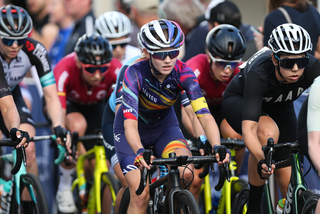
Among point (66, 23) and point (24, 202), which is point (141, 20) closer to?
point (66, 23)

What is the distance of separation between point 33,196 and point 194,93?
211 centimetres

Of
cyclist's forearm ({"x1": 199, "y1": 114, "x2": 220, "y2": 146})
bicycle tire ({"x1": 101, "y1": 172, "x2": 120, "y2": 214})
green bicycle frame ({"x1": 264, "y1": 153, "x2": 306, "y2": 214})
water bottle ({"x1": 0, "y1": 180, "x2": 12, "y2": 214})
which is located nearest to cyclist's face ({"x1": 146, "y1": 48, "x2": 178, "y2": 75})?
cyclist's forearm ({"x1": 199, "y1": 114, "x2": 220, "y2": 146})

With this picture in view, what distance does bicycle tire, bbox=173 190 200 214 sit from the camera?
4.01 meters

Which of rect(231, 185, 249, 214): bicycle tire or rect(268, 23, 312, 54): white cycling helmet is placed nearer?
rect(268, 23, 312, 54): white cycling helmet

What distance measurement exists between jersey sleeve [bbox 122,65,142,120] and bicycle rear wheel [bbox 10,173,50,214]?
151 cm

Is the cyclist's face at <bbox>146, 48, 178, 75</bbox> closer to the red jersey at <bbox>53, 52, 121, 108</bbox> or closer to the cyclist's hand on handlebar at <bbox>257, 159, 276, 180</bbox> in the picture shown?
the cyclist's hand on handlebar at <bbox>257, 159, 276, 180</bbox>

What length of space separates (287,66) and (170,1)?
4146mm

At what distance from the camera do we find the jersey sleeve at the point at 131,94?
4453 millimetres

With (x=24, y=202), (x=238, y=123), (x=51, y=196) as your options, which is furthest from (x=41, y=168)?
(x=238, y=123)

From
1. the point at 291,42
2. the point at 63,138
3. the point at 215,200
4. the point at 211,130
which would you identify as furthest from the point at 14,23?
the point at 215,200

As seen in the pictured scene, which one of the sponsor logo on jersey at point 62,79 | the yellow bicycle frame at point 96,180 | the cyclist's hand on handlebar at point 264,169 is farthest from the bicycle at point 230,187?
the sponsor logo on jersey at point 62,79

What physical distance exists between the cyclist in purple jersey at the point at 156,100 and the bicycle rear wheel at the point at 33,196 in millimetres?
1039

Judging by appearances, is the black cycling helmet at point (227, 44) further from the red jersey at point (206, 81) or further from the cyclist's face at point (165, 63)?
the cyclist's face at point (165, 63)

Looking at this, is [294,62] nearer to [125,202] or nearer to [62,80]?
[125,202]
